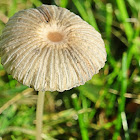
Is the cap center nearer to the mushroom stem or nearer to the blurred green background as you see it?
the mushroom stem

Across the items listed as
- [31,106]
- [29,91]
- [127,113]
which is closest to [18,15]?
[29,91]

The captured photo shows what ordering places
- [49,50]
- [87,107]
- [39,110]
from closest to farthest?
[49,50], [39,110], [87,107]

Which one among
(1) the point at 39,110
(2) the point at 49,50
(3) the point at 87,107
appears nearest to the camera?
(2) the point at 49,50

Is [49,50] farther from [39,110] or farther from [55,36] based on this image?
[39,110]

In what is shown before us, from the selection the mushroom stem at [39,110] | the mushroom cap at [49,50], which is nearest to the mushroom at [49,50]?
the mushroom cap at [49,50]

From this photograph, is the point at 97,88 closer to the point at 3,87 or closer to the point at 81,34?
the point at 3,87

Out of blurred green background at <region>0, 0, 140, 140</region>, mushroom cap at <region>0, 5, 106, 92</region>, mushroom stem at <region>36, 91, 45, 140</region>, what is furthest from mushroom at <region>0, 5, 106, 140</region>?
blurred green background at <region>0, 0, 140, 140</region>

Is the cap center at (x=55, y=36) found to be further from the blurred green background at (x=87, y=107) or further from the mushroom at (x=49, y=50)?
the blurred green background at (x=87, y=107)

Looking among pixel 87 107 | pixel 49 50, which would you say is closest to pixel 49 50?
pixel 49 50
